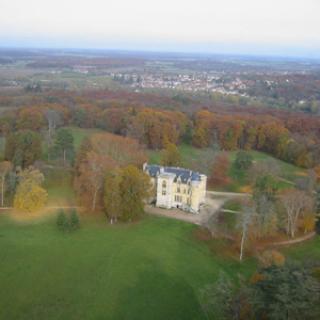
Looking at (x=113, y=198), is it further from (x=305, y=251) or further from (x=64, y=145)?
(x=64, y=145)

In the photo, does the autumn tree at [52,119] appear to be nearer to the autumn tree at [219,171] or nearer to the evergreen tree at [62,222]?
the autumn tree at [219,171]

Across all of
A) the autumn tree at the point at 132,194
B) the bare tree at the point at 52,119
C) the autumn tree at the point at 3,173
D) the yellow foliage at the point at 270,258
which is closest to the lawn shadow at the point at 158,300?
the yellow foliage at the point at 270,258

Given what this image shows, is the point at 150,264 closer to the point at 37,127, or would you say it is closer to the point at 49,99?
the point at 37,127

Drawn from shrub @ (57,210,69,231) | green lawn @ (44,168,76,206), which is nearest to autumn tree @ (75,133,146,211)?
green lawn @ (44,168,76,206)

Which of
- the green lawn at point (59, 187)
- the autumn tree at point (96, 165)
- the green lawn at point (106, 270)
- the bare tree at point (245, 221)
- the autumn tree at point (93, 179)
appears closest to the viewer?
the green lawn at point (106, 270)

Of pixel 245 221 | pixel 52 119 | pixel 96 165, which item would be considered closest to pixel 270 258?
pixel 245 221

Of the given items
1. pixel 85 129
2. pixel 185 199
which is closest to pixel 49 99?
pixel 85 129
